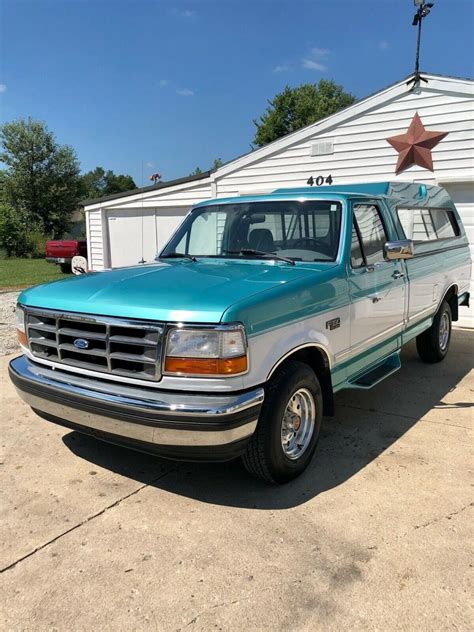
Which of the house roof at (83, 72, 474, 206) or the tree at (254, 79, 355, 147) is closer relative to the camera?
the house roof at (83, 72, 474, 206)

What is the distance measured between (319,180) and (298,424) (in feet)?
23.8

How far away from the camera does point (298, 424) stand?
3352 mm

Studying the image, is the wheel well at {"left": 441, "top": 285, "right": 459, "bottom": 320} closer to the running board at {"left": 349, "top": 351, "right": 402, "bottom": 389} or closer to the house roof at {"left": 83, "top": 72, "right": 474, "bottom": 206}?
the running board at {"left": 349, "top": 351, "right": 402, "bottom": 389}

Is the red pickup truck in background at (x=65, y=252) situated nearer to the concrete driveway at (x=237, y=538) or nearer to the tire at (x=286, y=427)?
the concrete driveway at (x=237, y=538)

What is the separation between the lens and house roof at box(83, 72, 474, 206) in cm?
804

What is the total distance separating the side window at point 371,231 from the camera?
13.3 feet

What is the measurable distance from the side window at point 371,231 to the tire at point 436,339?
78.5 inches

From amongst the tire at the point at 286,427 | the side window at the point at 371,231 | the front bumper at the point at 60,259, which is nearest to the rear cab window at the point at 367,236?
the side window at the point at 371,231

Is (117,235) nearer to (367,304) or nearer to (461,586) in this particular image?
(367,304)

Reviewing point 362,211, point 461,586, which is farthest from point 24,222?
point 461,586

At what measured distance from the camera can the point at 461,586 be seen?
93.3 inches

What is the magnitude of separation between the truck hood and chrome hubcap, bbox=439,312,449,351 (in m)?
3.29

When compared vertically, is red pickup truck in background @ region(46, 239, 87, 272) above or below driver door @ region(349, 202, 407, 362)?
below

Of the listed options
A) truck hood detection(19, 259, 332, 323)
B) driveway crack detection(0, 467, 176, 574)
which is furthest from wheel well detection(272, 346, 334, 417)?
driveway crack detection(0, 467, 176, 574)
